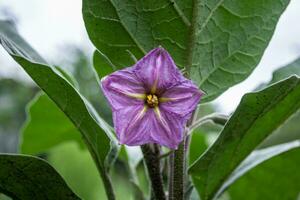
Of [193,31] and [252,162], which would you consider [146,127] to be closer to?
[193,31]

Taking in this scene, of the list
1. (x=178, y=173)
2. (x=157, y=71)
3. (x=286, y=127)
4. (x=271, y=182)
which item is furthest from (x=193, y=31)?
(x=286, y=127)

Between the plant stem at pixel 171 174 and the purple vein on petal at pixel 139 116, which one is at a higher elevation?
the purple vein on petal at pixel 139 116

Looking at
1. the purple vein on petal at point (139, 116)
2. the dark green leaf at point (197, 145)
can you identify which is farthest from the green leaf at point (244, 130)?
the dark green leaf at point (197, 145)

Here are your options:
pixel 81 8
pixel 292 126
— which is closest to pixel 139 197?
pixel 81 8

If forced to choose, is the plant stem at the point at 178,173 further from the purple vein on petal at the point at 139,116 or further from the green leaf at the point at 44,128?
the green leaf at the point at 44,128

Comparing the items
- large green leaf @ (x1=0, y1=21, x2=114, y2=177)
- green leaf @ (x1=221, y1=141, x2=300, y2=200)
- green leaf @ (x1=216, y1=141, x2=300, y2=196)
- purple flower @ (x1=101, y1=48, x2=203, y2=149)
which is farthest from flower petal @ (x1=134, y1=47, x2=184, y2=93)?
green leaf @ (x1=221, y1=141, x2=300, y2=200)

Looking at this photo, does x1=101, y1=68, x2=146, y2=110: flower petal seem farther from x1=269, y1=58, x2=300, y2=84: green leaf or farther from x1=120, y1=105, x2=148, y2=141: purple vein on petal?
x1=269, y1=58, x2=300, y2=84: green leaf
